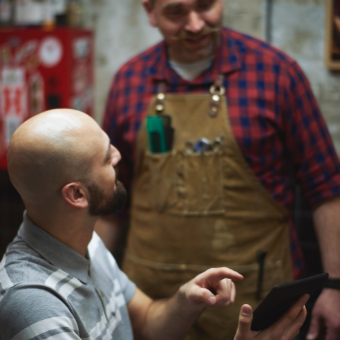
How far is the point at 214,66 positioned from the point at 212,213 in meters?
0.56

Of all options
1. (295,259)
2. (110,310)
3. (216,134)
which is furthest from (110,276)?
(295,259)

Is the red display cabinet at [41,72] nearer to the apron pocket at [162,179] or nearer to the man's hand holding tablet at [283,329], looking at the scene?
the apron pocket at [162,179]

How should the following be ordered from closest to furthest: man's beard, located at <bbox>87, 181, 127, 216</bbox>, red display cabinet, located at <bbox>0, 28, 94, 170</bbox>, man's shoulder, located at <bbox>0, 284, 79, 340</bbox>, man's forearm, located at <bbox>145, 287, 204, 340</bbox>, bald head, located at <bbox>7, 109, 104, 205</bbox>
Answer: man's shoulder, located at <bbox>0, 284, 79, 340</bbox>
bald head, located at <bbox>7, 109, 104, 205</bbox>
man's beard, located at <bbox>87, 181, 127, 216</bbox>
man's forearm, located at <bbox>145, 287, 204, 340</bbox>
red display cabinet, located at <bbox>0, 28, 94, 170</bbox>

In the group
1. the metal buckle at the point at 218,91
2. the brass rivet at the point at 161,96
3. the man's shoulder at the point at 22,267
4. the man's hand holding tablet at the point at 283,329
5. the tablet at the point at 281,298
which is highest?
the metal buckle at the point at 218,91

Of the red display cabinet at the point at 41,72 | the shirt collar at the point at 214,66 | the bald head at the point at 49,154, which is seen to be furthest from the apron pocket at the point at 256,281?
the red display cabinet at the point at 41,72

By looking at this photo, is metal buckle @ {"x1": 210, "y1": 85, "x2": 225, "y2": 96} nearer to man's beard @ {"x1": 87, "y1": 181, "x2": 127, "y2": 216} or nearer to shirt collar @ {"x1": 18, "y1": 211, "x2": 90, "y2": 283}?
man's beard @ {"x1": 87, "y1": 181, "x2": 127, "y2": 216}

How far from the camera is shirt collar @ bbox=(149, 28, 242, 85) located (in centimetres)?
182

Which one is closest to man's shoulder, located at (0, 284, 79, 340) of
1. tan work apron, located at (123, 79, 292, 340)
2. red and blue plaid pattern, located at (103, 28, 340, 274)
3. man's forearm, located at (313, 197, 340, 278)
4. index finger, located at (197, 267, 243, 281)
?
index finger, located at (197, 267, 243, 281)

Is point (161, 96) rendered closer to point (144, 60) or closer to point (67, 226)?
point (144, 60)

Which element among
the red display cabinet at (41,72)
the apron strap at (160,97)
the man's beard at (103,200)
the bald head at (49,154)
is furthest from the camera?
the red display cabinet at (41,72)

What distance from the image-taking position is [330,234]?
1.75 meters

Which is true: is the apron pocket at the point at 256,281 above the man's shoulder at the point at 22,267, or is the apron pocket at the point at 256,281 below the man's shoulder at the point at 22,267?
below

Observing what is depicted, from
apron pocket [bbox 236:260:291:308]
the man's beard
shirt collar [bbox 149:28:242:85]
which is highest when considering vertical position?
shirt collar [bbox 149:28:242:85]

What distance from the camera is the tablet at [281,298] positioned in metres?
1.08
